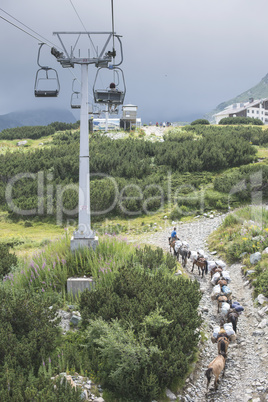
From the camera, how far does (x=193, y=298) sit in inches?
374

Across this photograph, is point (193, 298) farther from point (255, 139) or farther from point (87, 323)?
point (255, 139)

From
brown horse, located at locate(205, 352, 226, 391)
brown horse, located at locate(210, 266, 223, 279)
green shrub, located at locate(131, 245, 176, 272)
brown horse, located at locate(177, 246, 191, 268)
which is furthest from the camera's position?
brown horse, located at locate(177, 246, 191, 268)

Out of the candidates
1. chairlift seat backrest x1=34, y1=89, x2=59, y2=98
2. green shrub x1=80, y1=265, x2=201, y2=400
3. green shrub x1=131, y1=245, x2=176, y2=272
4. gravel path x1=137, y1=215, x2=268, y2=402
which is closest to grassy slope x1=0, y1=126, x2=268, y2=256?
green shrub x1=131, y1=245, x2=176, y2=272

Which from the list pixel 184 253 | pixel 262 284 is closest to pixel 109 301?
pixel 262 284

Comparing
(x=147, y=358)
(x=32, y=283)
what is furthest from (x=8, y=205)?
(x=147, y=358)

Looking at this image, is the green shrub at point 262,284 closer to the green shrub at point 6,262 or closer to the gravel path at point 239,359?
the gravel path at point 239,359

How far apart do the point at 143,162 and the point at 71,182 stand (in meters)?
6.31

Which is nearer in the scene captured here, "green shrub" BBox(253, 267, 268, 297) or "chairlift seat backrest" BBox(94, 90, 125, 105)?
A: "green shrub" BBox(253, 267, 268, 297)

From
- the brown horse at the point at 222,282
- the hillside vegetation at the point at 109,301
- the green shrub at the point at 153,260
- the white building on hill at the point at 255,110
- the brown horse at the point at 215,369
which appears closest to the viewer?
the hillside vegetation at the point at 109,301

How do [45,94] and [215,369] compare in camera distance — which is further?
[45,94]

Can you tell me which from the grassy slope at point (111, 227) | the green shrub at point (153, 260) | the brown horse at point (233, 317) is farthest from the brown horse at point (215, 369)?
the grassy slope at point (111, 227)

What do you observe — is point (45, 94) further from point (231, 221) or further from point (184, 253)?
point (231, 221)

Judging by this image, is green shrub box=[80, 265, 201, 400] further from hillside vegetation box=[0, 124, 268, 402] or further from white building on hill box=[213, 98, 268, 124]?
white building on hill box=[213, 98, 268, 124]

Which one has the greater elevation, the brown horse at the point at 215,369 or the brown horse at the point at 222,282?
the brown horse at the point at 222,282
